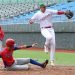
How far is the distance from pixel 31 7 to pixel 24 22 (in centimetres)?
746

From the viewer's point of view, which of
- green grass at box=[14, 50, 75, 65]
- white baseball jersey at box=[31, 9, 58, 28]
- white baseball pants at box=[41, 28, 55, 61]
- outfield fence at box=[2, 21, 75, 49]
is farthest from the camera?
outfield fence at box=[2, 21, 75, 49]

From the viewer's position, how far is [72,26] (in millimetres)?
23047

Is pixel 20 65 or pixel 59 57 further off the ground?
pixel 20 65

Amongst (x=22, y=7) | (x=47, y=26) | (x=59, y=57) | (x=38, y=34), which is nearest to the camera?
(x=47, y=26)

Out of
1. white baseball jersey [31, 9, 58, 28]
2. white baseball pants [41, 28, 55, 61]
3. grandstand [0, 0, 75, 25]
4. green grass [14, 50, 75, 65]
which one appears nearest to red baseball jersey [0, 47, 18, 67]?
white baseball pants [41, 28, 55, 61]

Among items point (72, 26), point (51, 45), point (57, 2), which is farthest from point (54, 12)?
point (57, 2)

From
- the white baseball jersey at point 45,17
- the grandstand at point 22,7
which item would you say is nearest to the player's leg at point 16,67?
the white baseball jersey at point 45,17

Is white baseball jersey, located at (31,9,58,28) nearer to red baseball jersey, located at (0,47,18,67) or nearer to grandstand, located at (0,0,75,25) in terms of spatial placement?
red baseball jersey, located at (0,47,18,67)

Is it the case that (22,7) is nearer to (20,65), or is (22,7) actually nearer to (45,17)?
(45,17)

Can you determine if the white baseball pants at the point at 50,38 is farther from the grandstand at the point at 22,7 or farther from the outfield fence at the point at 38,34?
the grandstand at the point at 22,7

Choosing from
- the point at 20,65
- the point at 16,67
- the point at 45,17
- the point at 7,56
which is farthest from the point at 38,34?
the point at 7,56

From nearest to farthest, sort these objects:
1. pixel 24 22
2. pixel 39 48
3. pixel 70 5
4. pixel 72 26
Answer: pixel 72 26
pixel 39 48
pixel 24 22
pixel 70 5

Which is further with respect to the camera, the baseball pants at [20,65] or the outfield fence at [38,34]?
the outfield fence at [38,34]

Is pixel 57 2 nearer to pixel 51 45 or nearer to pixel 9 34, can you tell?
pixel 9 34
